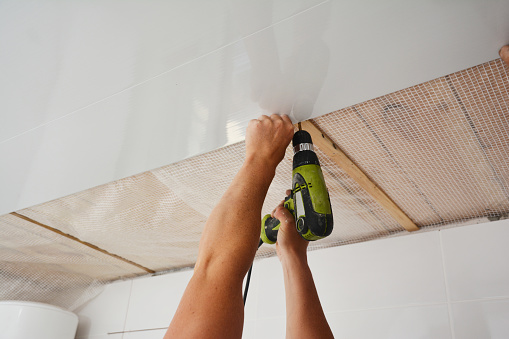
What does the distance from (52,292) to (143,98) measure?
5.70ft

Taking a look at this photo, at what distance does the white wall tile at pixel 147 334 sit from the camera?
6.24ft

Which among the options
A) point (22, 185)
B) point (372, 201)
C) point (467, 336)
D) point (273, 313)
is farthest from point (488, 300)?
point (22, 185)

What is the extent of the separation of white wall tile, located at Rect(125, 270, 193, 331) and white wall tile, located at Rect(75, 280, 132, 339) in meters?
0.05

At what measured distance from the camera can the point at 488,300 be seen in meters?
1.28

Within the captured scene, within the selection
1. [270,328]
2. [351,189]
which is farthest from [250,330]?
[351,189]

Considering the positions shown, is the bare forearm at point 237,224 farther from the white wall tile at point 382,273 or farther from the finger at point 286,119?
the white wall tile at point 382,273

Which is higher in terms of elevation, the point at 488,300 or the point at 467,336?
the point at 488,300

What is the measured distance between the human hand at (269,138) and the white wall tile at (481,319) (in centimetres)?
82

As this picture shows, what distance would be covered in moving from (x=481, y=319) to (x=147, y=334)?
4.60 feet

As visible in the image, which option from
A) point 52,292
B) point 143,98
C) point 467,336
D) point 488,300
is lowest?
point 467,336

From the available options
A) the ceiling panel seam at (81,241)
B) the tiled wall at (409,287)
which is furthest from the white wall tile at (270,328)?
the ceiling panel seam at (81,241)

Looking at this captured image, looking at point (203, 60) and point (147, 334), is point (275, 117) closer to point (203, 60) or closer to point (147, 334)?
point (203, 60)

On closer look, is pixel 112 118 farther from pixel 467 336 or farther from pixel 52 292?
pixel 52 292

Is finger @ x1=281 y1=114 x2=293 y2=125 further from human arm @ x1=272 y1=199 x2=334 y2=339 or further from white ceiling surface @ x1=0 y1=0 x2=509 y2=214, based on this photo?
human arm @ x1=272 y1=199 x2=334 y2=339
